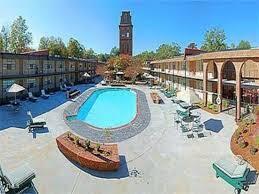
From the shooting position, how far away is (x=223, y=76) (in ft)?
101

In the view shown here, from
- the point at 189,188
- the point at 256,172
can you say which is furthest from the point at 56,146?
the point at 256,172

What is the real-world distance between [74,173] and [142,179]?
3.10 meters

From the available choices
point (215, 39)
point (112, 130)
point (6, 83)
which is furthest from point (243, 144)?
point (215, 39)

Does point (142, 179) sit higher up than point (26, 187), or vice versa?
point (26, 187)

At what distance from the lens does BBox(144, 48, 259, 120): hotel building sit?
71.9 feet

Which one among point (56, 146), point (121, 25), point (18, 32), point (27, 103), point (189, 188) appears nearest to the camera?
point (189, 188)

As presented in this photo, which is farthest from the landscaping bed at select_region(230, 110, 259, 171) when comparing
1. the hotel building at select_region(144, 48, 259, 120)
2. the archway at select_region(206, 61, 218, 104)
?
the archway at select_region(206, 61, 218, 104)

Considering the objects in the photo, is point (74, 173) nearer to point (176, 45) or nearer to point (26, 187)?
point (26, 187)

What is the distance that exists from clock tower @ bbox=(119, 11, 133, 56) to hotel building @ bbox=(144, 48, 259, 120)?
62.3 metres

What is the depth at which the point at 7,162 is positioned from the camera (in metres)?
13.6

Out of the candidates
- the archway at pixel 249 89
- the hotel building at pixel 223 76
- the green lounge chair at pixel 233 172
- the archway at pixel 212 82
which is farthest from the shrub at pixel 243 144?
the archway at pixel 212 82

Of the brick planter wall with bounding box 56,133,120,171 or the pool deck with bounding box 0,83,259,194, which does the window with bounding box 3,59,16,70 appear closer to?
the pool deck with bounding box 0,83,259,194

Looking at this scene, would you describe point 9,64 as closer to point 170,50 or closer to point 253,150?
point 253,150

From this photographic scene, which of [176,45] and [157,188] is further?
[176,45]
